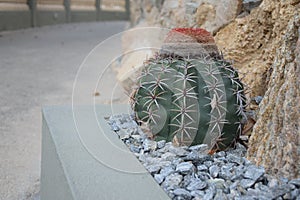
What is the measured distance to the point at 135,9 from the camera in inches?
176

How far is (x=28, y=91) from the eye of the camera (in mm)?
3025

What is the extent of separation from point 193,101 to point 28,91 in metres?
2.29

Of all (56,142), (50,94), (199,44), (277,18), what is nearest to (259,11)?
(277,18)

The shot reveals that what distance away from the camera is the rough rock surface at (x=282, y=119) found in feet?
2.73

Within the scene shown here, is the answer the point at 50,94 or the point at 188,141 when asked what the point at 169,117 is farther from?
the point at 50,94

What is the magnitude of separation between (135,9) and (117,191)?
3.88m

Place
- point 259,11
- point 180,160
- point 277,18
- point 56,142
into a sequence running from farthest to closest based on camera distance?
1. point 259,11
2. point 277,18
3. point 56,142
4. point 180,160

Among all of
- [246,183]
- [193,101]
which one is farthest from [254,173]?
[193,101]

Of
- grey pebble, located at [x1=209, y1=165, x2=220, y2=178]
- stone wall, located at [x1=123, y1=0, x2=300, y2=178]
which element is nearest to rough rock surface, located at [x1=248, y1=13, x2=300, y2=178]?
stone wall, located at [x1=123, y1=0, x2=300, y2=178]

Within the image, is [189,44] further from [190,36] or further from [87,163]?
[87,163]

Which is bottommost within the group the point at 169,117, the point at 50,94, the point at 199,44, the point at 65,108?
the point at 50,94

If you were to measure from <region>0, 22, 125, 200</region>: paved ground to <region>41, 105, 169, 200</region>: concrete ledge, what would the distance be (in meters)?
0.47

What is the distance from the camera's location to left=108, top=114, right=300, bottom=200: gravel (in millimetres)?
789

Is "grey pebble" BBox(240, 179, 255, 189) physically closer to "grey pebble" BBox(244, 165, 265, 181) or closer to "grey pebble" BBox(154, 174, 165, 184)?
"grey pebble" BBox(244, 165, 265, 181)
